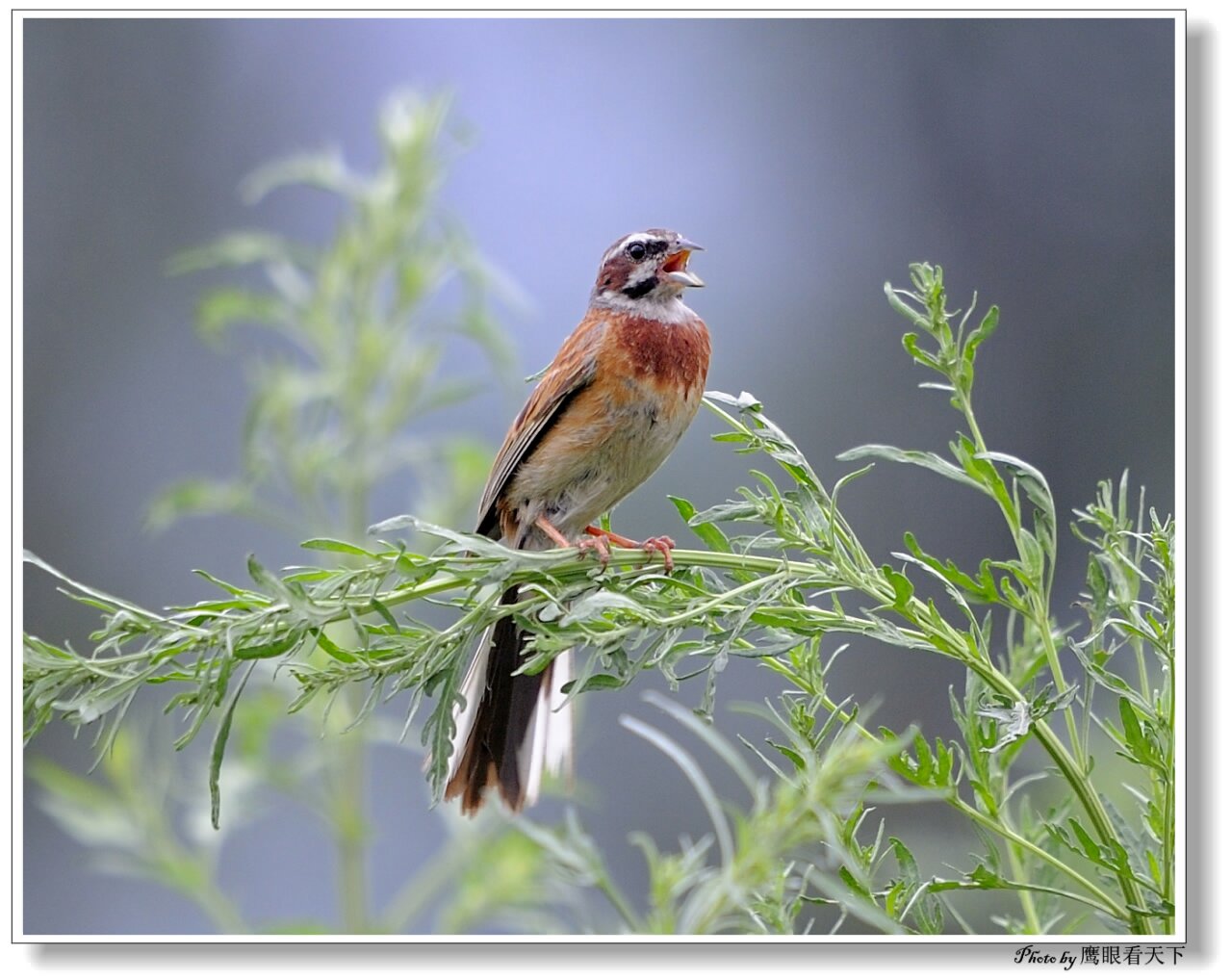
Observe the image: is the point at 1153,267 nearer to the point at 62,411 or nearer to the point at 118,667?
the point at 118,667

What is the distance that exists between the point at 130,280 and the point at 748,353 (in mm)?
3746

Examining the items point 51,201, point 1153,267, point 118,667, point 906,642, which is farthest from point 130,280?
point 906,642

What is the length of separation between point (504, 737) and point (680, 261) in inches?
55.8

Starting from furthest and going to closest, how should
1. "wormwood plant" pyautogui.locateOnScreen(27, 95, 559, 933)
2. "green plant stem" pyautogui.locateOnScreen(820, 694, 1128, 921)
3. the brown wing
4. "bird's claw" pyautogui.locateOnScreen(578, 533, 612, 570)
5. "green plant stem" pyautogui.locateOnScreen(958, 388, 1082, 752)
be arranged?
the brown wing, "wormwood plant" pyautogui.locateOnScreen(27, 95, 559, 933), "bird's claw" pyautogui.locateOnScreen(578, 533, 612, 570), "green plant stem" pyautogui.locateOnScreen(958, 388, 1082, 752), "green plant stem" pyautogui.locateOnScreen(820, 694, 1128, 921)

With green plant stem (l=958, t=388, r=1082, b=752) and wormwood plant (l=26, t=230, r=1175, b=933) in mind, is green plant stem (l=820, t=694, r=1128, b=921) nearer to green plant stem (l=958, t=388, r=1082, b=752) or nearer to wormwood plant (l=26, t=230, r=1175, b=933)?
wormwood plant (l=26, t=230, r=1175, b=933)

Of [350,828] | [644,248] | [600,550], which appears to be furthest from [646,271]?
[350,828]

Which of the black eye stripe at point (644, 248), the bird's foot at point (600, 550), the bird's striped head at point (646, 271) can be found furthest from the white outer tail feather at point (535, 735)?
the black eye stripe at point (644, 248)

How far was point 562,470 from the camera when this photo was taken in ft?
10.7

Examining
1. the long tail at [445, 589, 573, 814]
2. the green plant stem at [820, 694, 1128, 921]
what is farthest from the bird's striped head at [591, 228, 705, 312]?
the green plant stem at [820, 694, 1128, 921]

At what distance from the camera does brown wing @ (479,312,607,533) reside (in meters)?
3.33

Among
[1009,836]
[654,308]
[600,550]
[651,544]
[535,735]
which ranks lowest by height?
[535,735]

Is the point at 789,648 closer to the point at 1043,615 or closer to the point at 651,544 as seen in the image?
the point at 1043,615

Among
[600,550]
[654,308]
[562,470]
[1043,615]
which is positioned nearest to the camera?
[1043,615]

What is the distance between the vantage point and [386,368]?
3365 mm
